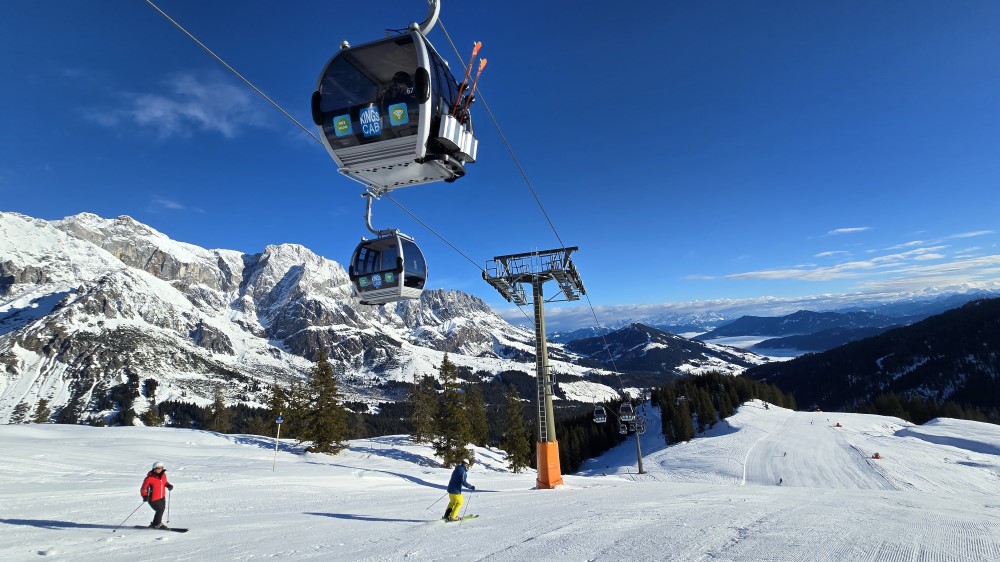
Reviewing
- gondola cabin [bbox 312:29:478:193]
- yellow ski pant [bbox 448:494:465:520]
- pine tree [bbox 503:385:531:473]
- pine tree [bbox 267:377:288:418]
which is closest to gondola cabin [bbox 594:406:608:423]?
yellow ski pant [bbox 448:494:465:520]

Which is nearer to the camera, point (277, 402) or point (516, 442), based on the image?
point (277, 402)

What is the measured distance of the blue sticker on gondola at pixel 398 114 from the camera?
345 inches

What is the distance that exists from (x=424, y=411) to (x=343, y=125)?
50.8 m

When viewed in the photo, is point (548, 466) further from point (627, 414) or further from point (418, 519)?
point (627, 414)

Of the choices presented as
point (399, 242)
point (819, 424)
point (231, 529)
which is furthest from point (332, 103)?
point (819, 424)

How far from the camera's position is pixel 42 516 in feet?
37.3

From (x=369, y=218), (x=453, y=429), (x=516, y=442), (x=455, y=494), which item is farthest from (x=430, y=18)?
(x=516, y=442)

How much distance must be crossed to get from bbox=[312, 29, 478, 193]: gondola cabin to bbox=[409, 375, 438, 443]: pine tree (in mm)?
47275

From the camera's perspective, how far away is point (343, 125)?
910 centimetres

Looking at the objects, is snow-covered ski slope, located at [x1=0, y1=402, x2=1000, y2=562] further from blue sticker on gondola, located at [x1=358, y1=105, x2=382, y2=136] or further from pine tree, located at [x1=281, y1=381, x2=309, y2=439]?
pine tree, located at [x1=281, y1=381, x2=309, y2=439]

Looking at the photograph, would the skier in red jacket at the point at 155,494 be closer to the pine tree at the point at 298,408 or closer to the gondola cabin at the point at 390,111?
the gondola cabin at the point at 390,111

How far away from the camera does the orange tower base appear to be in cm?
2041

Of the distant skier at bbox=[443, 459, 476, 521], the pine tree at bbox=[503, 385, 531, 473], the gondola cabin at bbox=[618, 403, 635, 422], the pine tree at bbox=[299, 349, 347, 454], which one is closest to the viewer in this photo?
the distant skier at bbox=[443, 459, 476, 521]

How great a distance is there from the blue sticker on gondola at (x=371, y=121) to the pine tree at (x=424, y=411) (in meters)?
47.7
